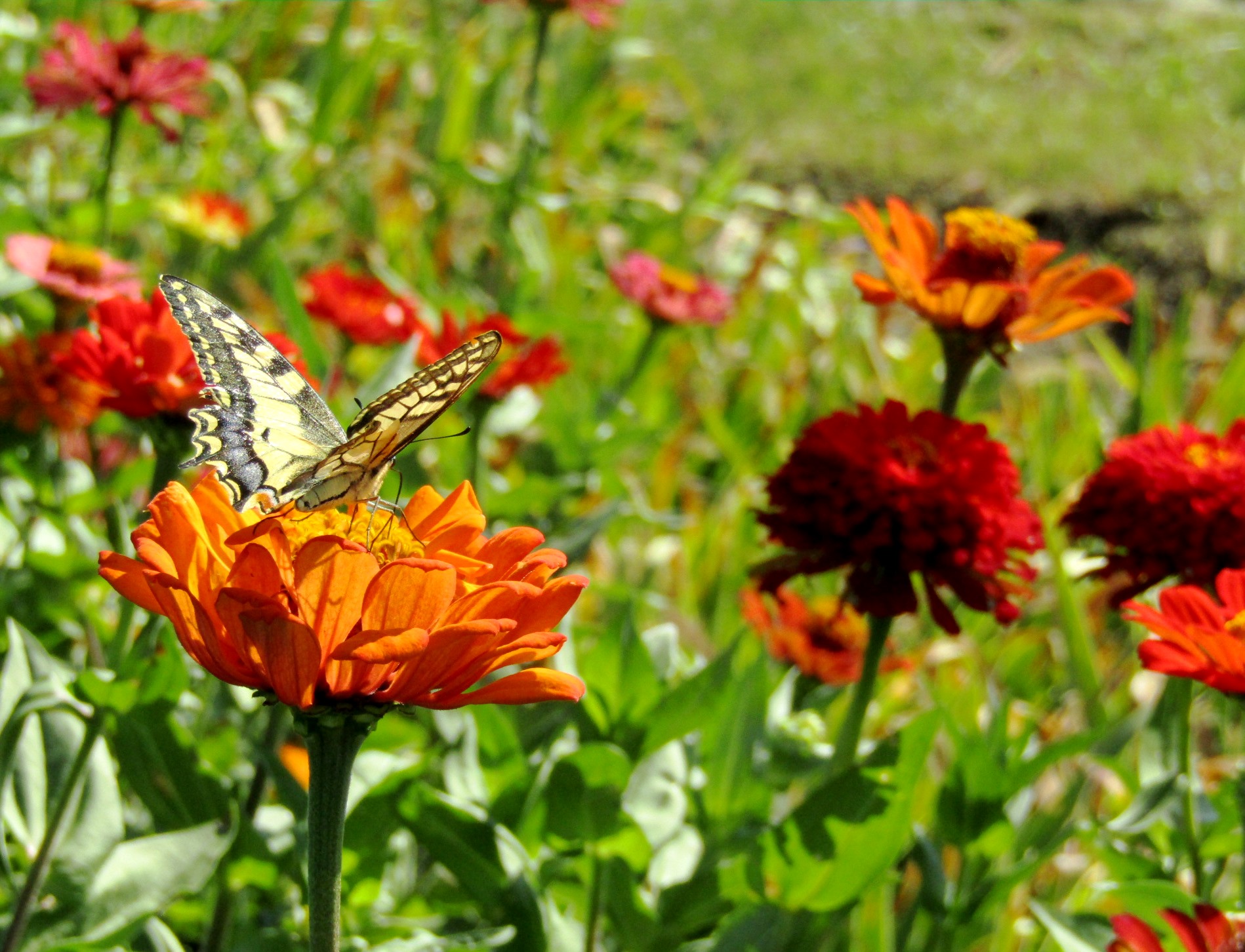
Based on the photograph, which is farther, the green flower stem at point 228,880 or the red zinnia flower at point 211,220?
the red zinnia flower at point 211,220

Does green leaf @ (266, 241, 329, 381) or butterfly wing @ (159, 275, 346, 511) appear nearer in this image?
butterfly wing @ (159, 275, 346, 511)

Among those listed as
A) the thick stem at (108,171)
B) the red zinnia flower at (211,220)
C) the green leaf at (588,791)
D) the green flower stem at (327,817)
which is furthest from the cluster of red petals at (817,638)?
the red zinnia flower at (211,220)

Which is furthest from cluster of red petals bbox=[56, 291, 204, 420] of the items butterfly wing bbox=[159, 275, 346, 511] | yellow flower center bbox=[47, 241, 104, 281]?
yellow flower center bbox=[47, 241, 104, 281]

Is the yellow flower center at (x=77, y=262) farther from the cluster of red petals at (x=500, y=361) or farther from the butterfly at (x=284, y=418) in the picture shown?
the butterfly at (x=284, y=418)

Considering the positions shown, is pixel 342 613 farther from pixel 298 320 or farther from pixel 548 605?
pixel 298 320

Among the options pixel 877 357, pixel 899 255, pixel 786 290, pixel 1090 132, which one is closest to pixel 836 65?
pixel 1090 132

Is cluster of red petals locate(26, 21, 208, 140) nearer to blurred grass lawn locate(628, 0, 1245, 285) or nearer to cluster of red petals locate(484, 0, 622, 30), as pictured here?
cluster of red petals locate(484, 0, 622, 30)

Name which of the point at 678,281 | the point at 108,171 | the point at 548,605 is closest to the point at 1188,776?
the point at 548,605
